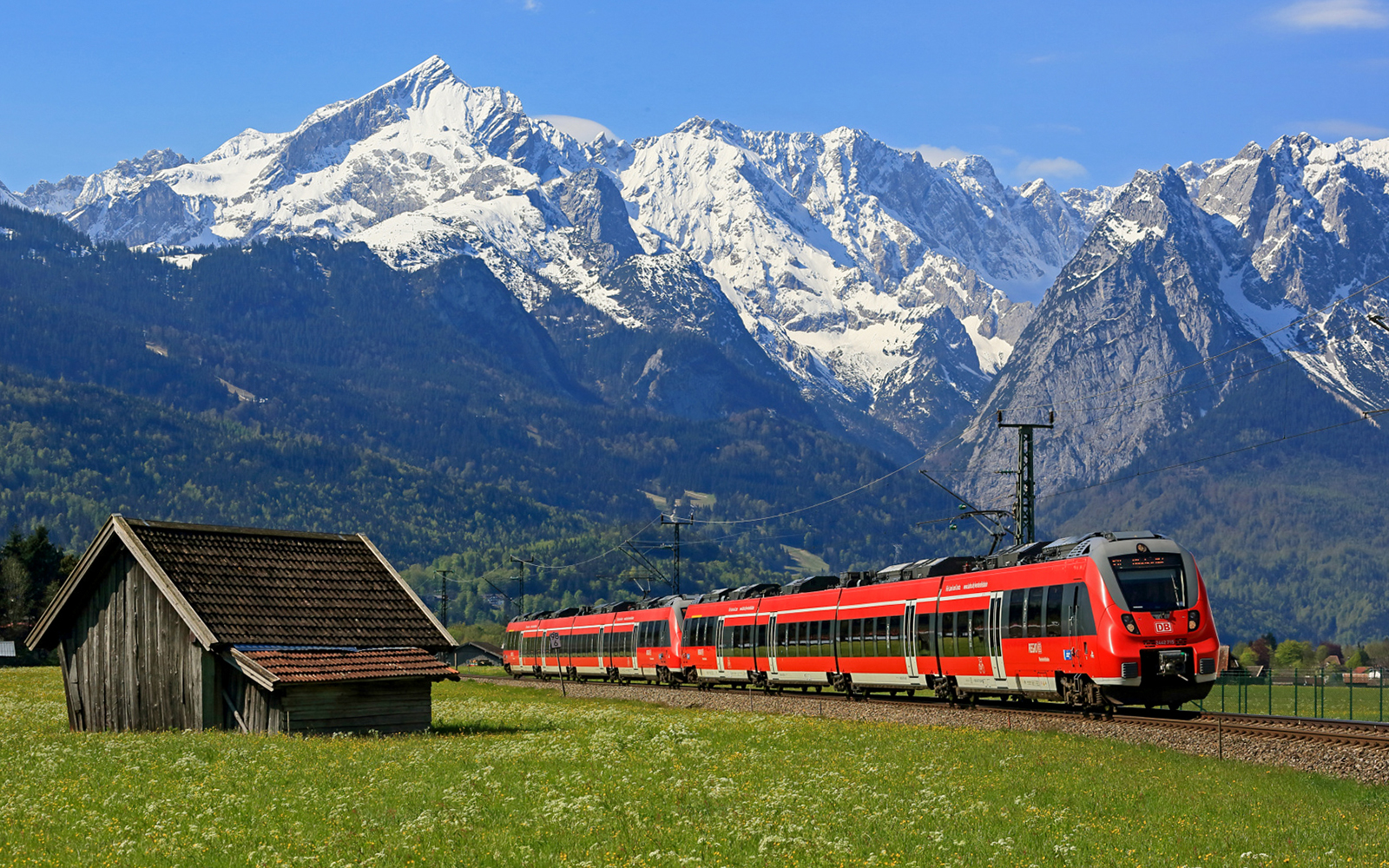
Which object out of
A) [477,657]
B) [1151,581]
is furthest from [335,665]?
[477,657]

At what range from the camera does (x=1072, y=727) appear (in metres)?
38.5

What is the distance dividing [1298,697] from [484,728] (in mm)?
53068

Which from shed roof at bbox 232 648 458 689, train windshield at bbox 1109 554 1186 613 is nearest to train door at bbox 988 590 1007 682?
train windshield at bbox 1109 554 1186 613

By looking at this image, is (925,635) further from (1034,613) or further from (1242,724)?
(1242,724)

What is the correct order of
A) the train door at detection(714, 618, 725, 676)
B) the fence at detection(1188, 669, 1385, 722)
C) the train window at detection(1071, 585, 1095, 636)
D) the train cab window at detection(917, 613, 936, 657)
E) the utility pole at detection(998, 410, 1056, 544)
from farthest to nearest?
the train door at detection(714, 618, 725, 676)
the utility pole at detection(998, 410, 1056, 544)
the fence at detection(1188, 669, 1385, 722)
the train cab window at detection(917, 613, 936, 657)
the train window at detection(1071, 585, 1095, 636)

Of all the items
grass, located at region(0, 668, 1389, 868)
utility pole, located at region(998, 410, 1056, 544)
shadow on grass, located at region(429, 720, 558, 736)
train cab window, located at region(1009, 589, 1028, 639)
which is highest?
utility pole, located at region(998, 410, 1056, 544)

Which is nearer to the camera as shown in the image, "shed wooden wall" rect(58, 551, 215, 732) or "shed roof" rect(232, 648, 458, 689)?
"shed roof" rect(232, 648, 458, 689)

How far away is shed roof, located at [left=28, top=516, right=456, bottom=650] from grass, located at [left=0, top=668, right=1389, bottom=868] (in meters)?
4.42

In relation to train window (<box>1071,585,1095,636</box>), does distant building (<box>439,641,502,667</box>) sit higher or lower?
lower

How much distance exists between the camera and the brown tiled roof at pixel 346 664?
131 feet

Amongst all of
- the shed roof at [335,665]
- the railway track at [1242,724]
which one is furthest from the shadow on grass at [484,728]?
the railway track at [1242,724]

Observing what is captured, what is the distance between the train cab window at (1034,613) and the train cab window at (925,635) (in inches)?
256

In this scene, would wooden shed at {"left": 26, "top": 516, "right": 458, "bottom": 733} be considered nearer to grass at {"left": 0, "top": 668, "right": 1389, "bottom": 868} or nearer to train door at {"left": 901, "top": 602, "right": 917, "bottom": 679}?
grass at {"left": 0, "top": 668, "right": 1389, "bottom": 868}

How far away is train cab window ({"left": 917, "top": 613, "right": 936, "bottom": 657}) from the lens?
49875mm
